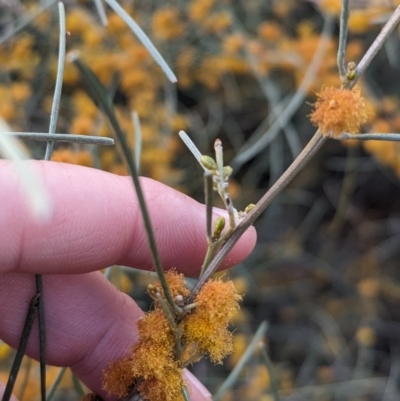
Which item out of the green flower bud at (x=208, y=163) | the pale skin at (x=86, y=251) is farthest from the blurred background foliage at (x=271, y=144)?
the green flower bud at (x=208, y=163)

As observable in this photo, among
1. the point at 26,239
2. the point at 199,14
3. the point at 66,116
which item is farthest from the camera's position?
the point at 66,116

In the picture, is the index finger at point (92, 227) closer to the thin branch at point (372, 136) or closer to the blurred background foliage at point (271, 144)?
the thin branch at point (372, 136)

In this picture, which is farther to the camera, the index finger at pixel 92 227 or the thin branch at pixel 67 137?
the index finger at pixel 92 227

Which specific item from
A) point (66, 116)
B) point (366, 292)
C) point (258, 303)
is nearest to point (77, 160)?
point (66, 116)

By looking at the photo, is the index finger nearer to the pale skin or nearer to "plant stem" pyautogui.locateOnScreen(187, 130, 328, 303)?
the pale skin

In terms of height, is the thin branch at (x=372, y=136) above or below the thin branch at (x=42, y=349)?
above

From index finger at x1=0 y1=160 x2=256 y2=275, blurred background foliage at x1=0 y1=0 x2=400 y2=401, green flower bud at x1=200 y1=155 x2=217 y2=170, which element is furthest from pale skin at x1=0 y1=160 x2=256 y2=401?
blurred background foliage at x1=0 y1=0 x2=400 y2=401

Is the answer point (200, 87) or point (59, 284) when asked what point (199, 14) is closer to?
point (200, 87)
